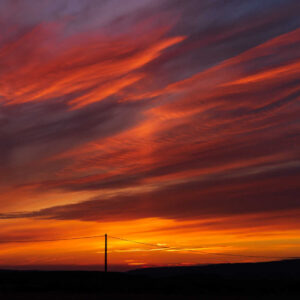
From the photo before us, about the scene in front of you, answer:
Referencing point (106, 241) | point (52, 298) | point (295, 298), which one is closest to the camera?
point (52, 298)

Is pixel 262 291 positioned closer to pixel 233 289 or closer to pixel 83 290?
pixel 233 289

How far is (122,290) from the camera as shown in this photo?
48.9 m

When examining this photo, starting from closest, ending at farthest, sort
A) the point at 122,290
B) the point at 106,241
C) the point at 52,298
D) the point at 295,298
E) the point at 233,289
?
the point at 52,298
the point at 295,298
the point at 122,290
the point at 233,289
the point at 106,241

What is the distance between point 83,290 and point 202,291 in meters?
13.5

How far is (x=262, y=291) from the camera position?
5050cm

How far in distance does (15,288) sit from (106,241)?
15.9 metres

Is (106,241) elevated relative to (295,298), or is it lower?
elevated

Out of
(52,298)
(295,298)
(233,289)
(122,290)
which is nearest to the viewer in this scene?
(52,298)

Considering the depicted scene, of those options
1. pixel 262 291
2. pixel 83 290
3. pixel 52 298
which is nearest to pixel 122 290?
pixel 83 290

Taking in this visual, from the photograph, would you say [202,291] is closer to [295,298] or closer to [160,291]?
[160,291]

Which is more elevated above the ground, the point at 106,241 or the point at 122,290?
the point at 106,241

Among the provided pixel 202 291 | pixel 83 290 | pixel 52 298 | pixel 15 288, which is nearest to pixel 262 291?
pixel 202 291

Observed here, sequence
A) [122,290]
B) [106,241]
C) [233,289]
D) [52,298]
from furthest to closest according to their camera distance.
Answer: [106,241] < [233,289] < [122,290] < [52,298]

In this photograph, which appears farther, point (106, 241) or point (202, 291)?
point (106, 241)
